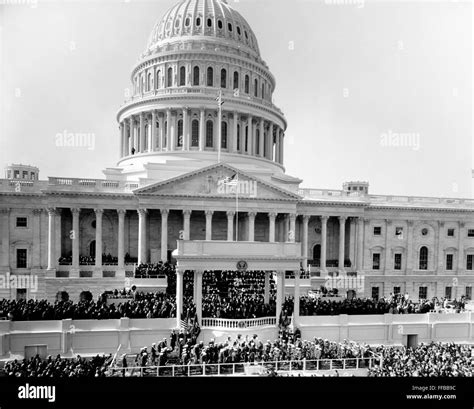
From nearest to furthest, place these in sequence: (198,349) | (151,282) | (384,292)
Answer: (198,349), (151,282), (384,292)

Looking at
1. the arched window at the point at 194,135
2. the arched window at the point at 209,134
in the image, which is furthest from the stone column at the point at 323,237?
the arched window at the point at 194,135

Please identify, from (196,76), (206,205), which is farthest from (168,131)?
(206,205)

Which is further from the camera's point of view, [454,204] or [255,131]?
[255,131]

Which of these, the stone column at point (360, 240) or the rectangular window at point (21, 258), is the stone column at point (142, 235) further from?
the stone column at point (360, 240)

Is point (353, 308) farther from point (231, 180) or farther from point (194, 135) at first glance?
point (194, 135)

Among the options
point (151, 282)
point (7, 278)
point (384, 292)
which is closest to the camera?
point (151, 282)

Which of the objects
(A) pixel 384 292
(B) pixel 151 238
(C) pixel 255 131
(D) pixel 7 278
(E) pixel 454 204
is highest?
(C) pixel 255 131

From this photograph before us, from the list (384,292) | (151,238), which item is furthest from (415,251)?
(151,238)

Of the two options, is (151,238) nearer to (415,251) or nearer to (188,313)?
(188,313)
